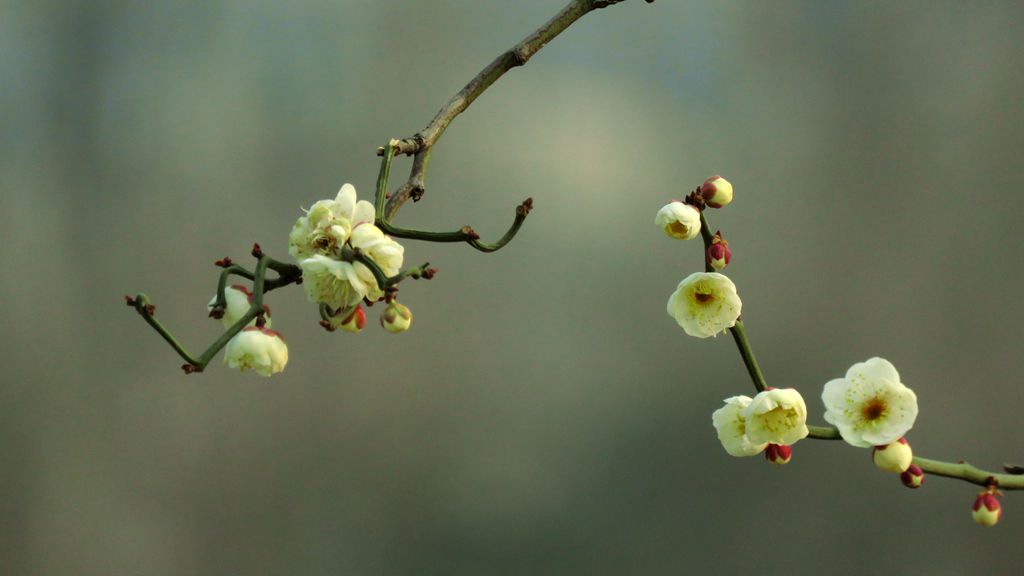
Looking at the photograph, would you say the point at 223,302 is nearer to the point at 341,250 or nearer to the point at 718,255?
the point at 341,250

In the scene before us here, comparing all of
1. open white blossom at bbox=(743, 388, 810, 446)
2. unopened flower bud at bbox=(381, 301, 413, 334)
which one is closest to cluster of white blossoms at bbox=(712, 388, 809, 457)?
open white blossom at bbox=(743, 388, 810, 446)

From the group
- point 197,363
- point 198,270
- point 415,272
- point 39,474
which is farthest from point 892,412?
point 39,474

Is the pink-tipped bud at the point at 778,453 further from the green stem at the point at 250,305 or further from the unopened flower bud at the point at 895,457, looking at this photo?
the green stem at the point at 250,305

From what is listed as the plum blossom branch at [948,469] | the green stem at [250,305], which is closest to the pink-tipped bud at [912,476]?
the plum blossom branch at [948,469]

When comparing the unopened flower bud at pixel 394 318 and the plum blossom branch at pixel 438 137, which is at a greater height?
the plum blossom branch at pixel 438 137

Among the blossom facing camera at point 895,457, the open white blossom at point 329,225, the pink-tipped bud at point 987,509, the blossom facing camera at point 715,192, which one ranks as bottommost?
the pink-tipped bud at point 987,509

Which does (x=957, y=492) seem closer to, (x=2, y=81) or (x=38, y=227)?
(x=38, y=227)
